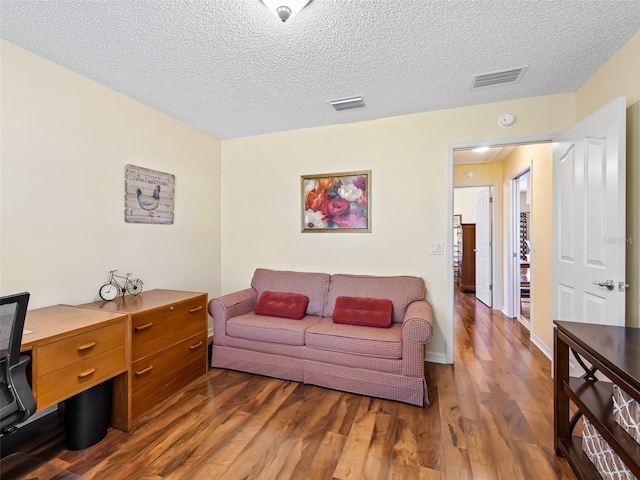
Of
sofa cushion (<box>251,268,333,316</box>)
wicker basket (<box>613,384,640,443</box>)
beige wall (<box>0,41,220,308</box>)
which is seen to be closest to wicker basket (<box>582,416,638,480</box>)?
wicker basket (<box>613,384,640,443</box>)

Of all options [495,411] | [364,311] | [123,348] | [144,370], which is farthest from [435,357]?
[123,348]

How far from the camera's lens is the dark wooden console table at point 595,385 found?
1120 mm

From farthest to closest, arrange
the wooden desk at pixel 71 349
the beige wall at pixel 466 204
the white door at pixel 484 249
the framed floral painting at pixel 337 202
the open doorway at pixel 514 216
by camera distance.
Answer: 1. the beige wall at pixel 466 204
2. the white door at pixel 484 249
3. the open doorway at pixel 514 216
4. the framed floral painting at pixel 337 202
5. the wooden desk at pixel 71 349

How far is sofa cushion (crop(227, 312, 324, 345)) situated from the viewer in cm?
248

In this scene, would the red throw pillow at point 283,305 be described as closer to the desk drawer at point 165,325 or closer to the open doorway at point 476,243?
the desk drawer at point 165,325

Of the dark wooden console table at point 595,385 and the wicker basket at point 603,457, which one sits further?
the wicker basket at point 603,457

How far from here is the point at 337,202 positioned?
10.4 feet

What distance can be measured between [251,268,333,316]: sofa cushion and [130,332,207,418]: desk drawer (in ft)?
2.71

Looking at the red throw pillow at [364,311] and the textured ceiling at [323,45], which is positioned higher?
the textured ceiling at [323,45]

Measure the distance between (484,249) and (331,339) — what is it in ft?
13.0

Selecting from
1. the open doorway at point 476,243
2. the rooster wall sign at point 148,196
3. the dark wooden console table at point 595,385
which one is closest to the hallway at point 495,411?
the dark wooden console table at point 595,385

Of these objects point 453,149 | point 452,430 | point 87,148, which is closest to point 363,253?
point 453,149

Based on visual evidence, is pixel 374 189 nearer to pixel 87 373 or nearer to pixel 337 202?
pixel 337 202

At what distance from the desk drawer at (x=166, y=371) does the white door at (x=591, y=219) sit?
295 cm
